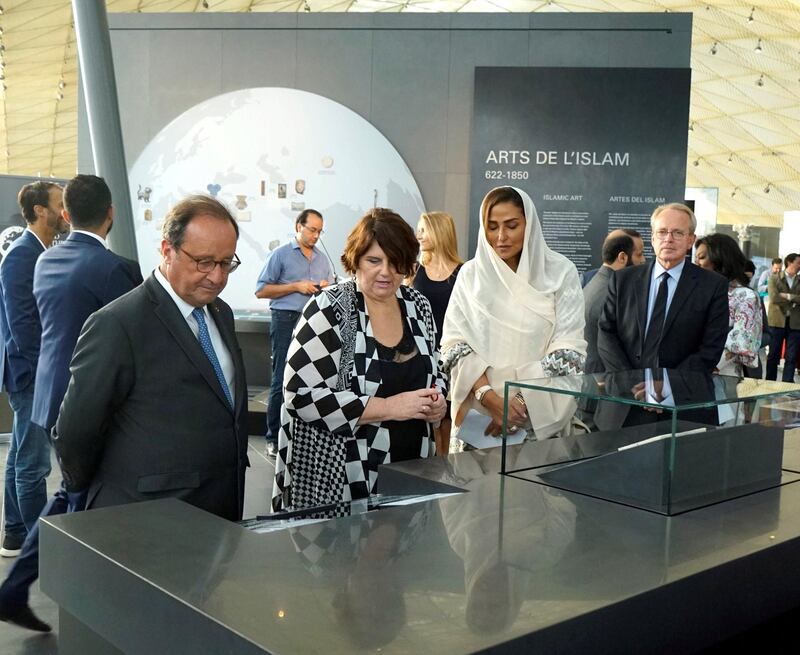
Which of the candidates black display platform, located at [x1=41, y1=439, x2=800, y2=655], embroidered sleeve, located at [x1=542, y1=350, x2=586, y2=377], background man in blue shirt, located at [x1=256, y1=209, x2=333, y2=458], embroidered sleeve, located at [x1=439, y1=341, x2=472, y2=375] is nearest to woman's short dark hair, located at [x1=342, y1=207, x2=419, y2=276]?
embroidered sleeve, located at [x1=439, y1=341, x2=472, y2=375]

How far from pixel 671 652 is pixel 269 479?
16.1ft

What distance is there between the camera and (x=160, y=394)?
246cm

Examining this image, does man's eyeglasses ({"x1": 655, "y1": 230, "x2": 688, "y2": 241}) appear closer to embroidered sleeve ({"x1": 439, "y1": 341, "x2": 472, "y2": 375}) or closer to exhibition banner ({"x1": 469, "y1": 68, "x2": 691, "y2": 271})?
embroidered sleeve ({"x1": 439, "y1": 341, "x2": 472, "y2": 375})

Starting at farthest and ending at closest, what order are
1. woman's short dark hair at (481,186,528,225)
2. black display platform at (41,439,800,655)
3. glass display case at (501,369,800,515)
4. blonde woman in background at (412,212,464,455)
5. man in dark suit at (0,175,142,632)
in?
blonde woman in background at (412,212,464,455) < man in dark suit at (0,175,142,632) < woman's short dark hair at (481,186,528,225) < glass display case at (501,369,800,515) < black display platform at (41,439,800,655)

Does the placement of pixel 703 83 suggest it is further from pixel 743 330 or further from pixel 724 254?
pixel 724 254

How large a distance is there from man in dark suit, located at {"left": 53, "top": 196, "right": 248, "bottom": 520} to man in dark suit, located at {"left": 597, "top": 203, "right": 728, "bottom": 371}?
2.52m

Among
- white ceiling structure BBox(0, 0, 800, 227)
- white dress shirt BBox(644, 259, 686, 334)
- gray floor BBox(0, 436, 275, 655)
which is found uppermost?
white ceiling structure BBox(0, 0, 800, 227)

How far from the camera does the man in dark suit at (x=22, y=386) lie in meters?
4.62

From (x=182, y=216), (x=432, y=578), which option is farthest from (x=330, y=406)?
(x=432, y=578)

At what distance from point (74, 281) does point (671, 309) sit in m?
2.71

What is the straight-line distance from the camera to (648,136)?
9.16 metres

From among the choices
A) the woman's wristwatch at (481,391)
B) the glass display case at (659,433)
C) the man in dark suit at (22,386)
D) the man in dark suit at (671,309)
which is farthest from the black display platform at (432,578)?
the man in dark suit at (22,386)

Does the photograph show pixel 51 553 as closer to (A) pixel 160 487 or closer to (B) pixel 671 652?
(A) pixel 160 487

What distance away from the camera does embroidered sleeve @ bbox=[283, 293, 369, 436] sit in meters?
2.95
